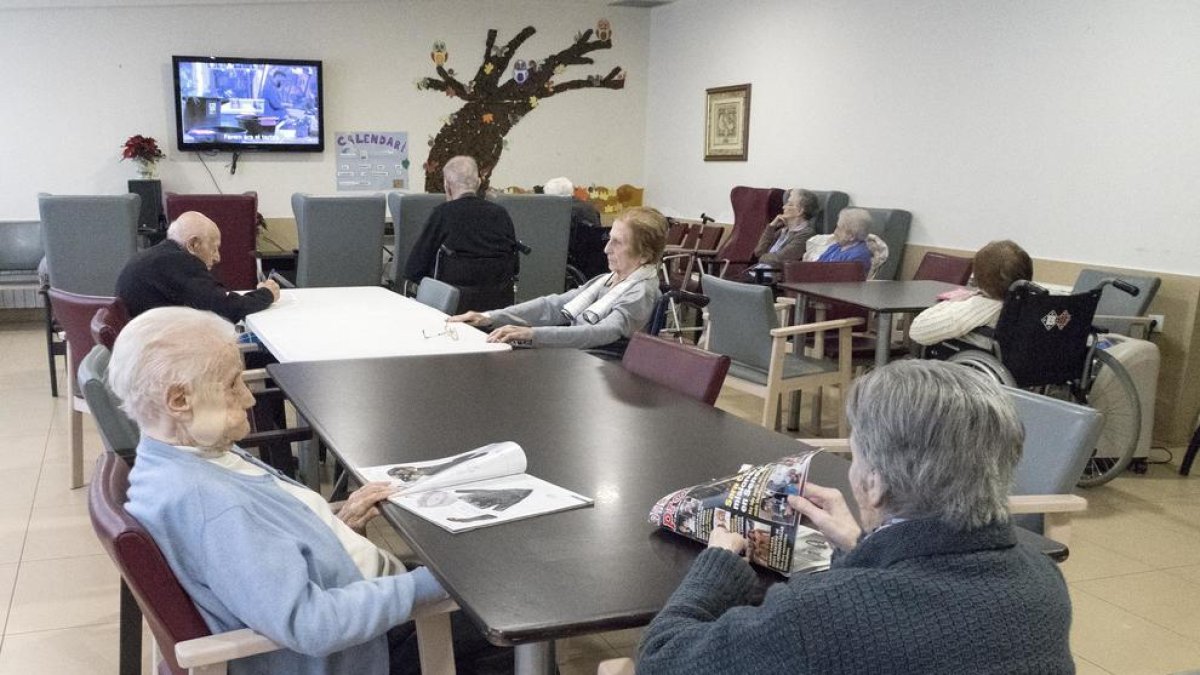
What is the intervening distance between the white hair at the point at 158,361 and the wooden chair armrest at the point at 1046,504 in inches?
59.8

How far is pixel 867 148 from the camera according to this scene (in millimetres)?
7055

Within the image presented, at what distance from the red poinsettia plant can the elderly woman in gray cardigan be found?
565 cm

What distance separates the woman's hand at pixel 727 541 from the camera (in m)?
1.41

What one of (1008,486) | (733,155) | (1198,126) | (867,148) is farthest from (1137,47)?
(1008,486)

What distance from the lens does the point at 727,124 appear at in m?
8.69

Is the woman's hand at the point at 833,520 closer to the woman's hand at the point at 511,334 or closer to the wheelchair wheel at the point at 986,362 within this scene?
the woman's hand at the point at 511,334

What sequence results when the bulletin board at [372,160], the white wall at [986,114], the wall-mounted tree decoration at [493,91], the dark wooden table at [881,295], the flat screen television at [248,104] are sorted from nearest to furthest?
the dark wooden table at [881,295] < the white wall at [986,114] < the flat screen television at [248,104] < the bulletin board at [372,160] < the wall-mounted tree decoration at [493,91]

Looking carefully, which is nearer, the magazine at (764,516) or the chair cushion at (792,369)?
the magazine at (764,516)

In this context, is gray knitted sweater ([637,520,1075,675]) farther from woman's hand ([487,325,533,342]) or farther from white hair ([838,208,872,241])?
white hair ([838,208,872,241])

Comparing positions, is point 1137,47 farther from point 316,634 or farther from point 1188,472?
point 316,634

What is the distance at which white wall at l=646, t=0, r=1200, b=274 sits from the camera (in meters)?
5.00

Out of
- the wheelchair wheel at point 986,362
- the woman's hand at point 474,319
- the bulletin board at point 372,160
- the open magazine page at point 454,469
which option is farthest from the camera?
the bulletin board at point 372,160

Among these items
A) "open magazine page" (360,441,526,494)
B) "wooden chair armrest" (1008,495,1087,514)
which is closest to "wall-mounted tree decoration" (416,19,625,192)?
"open magazine page" (360,441,526,494)

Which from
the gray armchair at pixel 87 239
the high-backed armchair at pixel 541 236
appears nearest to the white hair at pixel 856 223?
the high-backed armchair at pixel 541 236
